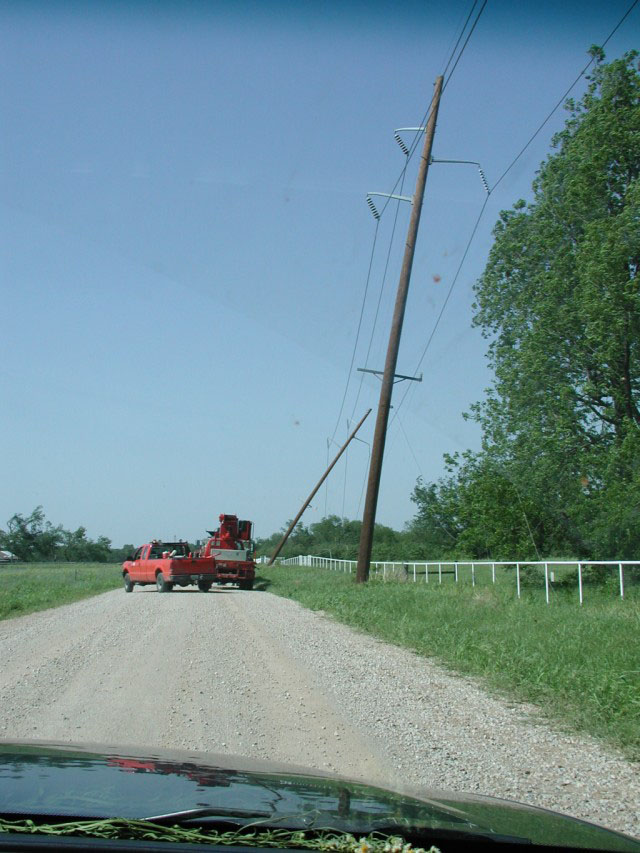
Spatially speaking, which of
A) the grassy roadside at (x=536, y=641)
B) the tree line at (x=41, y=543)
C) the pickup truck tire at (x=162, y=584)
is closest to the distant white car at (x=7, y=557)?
the tree line at (x=41, y=543)

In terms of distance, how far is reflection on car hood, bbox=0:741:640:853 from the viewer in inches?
120

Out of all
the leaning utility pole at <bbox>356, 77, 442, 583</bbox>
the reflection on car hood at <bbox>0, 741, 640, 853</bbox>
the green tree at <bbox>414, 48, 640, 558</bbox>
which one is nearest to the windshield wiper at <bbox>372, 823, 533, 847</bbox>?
the reflection on car hood at <bbox>0, 741, 640, 853</bbox>

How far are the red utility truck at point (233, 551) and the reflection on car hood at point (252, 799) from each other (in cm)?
3478

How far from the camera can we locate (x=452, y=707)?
862 centimetres

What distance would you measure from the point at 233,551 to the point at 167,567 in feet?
20.7

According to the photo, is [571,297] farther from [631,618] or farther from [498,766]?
[498,766]

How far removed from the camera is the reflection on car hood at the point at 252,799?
3.05m

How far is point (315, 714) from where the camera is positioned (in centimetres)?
827

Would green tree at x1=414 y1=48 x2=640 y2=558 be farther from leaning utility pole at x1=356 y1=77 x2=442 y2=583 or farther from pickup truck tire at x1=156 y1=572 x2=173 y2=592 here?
pickup truck tire at x1=156 y1=572 x2=173 y2=592

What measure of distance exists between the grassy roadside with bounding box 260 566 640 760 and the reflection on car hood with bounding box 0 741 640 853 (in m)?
3.69

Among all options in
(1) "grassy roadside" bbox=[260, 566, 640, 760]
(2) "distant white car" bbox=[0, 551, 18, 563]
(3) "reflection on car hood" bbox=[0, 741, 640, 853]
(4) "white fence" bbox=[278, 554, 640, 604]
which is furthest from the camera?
(2) "distant white car" bbox=[0, 551, 18, 563]

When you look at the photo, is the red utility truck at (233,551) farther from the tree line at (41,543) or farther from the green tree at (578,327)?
the tree line at (41,543)

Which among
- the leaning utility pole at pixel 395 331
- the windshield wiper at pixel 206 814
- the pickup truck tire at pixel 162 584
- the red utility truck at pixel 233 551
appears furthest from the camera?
the red utility truck at pixel 233 551

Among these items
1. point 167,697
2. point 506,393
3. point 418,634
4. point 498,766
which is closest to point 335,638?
point 418,634
